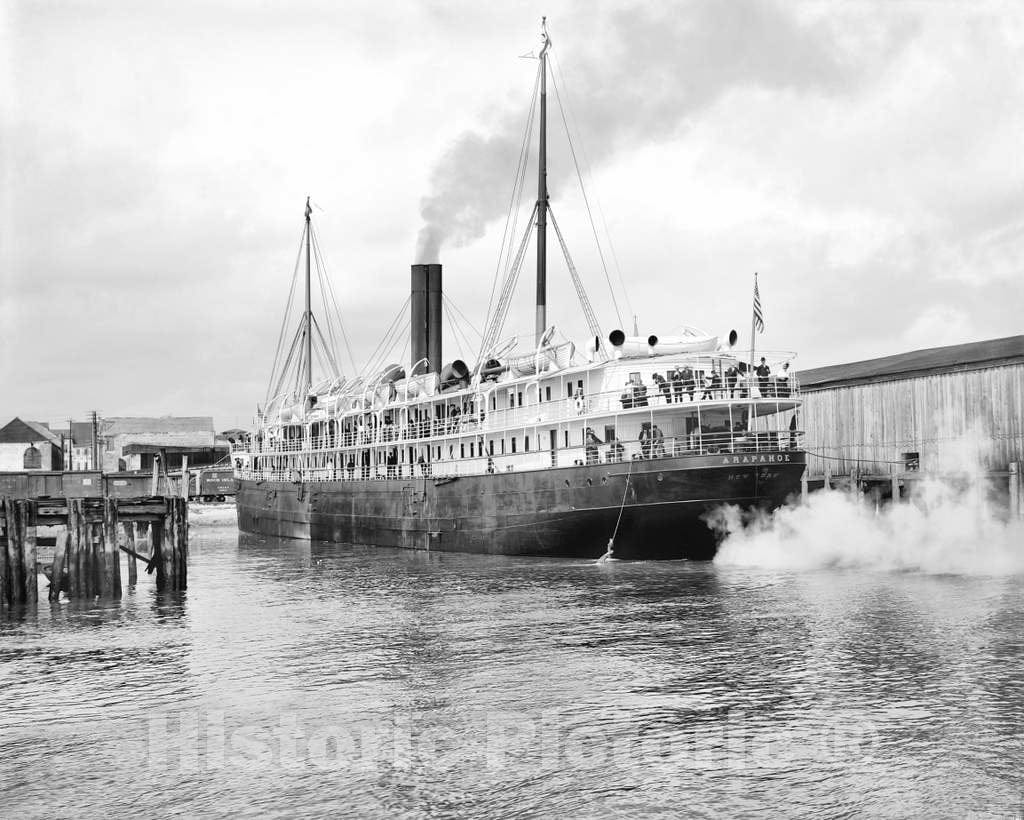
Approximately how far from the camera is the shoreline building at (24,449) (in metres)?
86.0

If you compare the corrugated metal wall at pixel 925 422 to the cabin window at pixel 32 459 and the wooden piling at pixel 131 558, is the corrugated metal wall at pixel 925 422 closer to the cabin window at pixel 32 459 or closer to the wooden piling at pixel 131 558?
the wooden piling at pixel 131 558

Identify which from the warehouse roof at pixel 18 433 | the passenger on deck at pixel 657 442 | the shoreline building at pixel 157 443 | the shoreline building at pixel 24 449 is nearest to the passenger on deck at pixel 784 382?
the passenger on deck at pixel 657 442

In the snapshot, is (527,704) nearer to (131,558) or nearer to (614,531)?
(131,558)

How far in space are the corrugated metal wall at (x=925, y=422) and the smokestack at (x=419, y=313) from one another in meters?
20.5

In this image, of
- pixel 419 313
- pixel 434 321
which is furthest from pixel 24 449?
pixel 434 321

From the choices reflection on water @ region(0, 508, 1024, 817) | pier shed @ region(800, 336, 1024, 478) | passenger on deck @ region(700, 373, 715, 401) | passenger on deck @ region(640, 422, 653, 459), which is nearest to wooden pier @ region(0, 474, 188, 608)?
reflection on water @ region(0, 508, 1024, 817)

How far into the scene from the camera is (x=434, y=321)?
200 feet

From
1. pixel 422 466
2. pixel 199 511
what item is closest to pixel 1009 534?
pixel 422 466

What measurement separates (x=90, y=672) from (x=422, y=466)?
30020 millimetres

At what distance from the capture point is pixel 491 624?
2719cm

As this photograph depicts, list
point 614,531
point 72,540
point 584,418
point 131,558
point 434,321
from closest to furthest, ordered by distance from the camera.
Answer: point 72,540 → point 131,558 → point 614,531 → point 584,418 → point 434,321

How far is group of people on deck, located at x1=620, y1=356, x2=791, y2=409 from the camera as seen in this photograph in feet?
127

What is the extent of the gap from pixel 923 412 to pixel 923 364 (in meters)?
2.60

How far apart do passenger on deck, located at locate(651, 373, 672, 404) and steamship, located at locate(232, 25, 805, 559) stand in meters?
0.11
